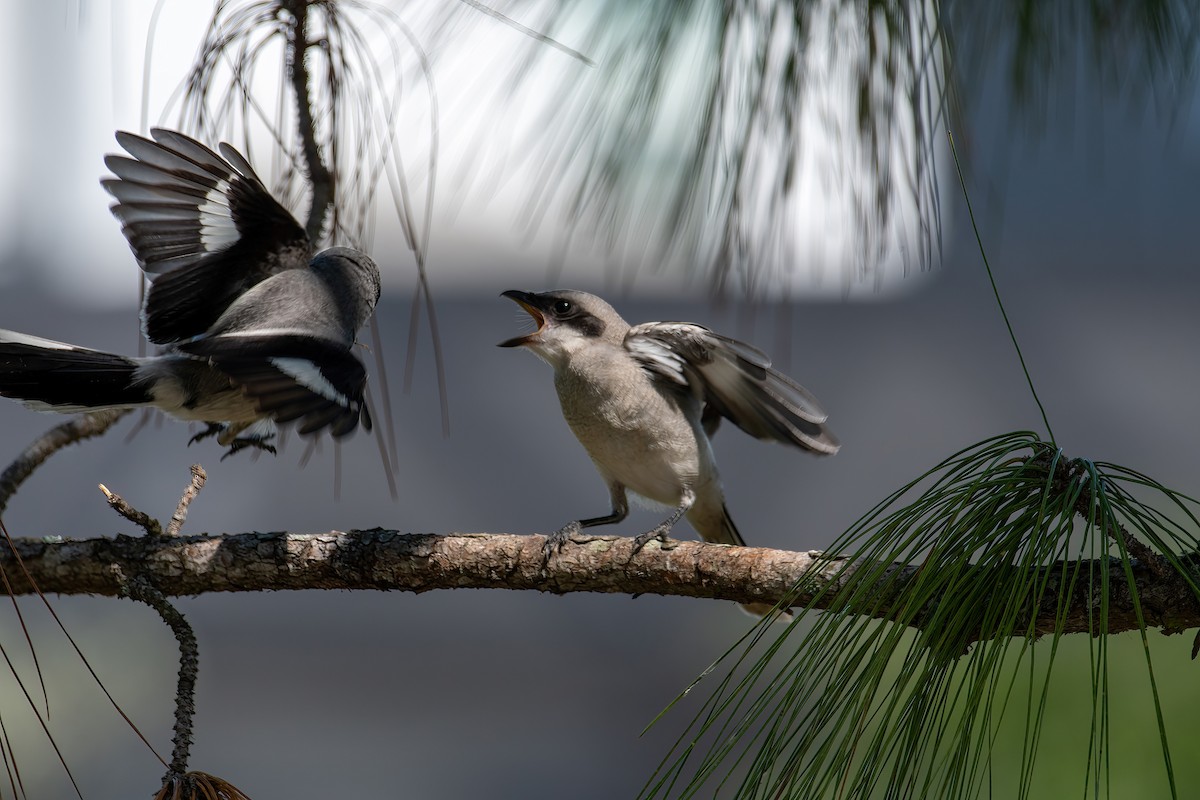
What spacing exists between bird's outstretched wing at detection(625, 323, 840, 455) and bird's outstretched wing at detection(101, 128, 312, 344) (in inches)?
25.2

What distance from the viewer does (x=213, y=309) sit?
1.76 meters

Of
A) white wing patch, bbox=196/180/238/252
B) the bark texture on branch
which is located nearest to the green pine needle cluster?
the bark texture on branch

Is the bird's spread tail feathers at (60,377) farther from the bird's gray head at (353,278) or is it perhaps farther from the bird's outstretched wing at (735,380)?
the bird's outstretched wing at (735,380)

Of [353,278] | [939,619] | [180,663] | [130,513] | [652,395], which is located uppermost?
[353,278]

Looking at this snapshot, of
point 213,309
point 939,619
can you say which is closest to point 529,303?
point 213,309

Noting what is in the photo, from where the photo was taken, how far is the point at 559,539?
4.31 ft

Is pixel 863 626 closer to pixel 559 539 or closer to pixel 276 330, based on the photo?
pixel 559 539

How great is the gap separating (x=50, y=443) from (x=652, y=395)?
3.23 ft

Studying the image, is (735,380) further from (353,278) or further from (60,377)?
(60,377)

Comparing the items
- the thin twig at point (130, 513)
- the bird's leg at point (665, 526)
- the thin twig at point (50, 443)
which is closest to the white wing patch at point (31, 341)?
the thin twig at point (50, 443)

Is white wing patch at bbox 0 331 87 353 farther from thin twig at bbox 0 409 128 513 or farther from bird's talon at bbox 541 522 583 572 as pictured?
bird's talon at bbox 541 522 583 572

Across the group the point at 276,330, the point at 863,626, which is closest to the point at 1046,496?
the point at 863,626

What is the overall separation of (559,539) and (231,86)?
2.76ft

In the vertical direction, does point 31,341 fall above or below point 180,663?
above
